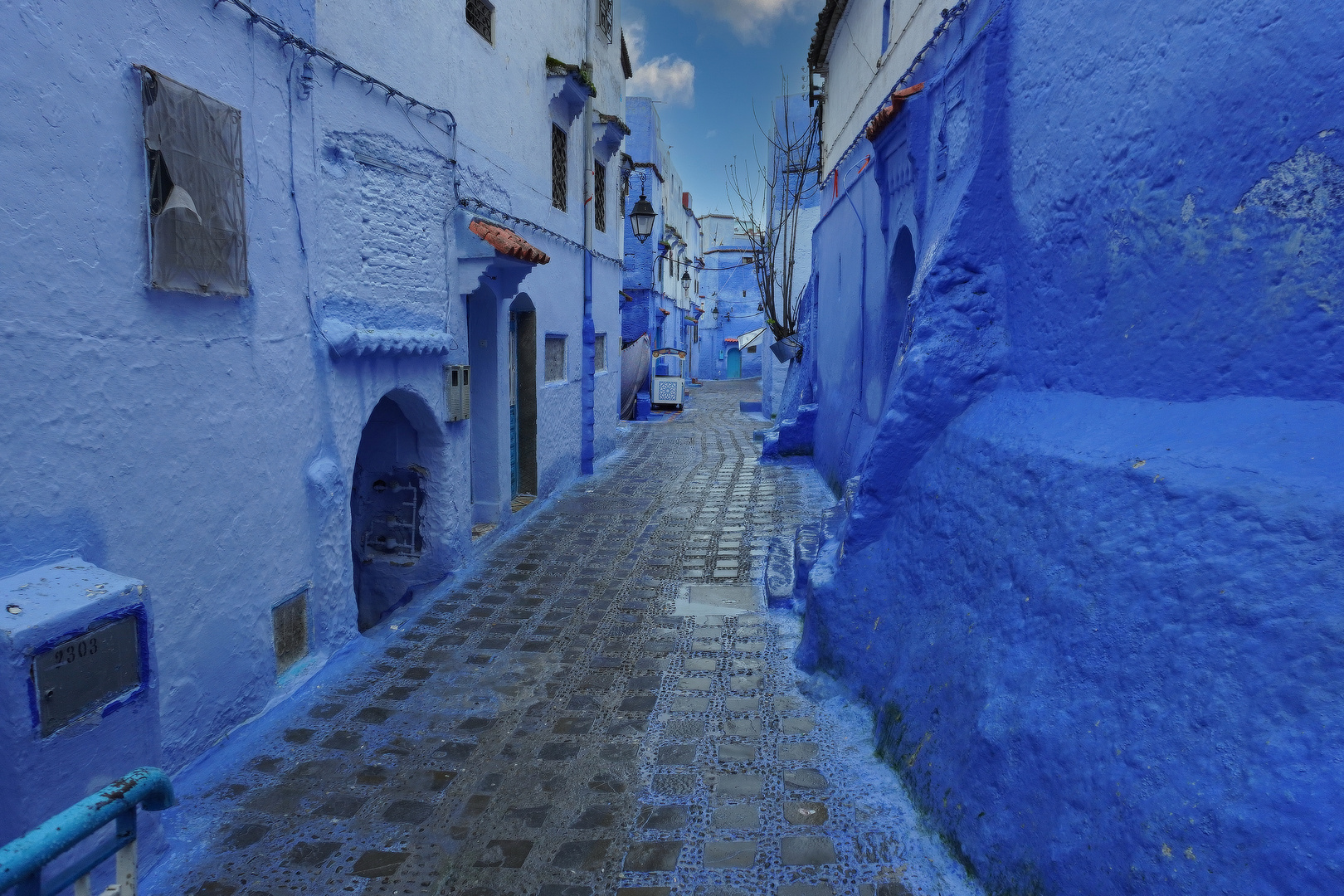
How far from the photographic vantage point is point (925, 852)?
351cm

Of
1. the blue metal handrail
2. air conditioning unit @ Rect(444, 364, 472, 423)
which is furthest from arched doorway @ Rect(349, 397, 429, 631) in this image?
the blue metal handrail

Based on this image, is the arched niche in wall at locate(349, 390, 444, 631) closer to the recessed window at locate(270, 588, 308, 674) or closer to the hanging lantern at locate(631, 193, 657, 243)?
the recessed window at locate(270, 588, 308, 674)

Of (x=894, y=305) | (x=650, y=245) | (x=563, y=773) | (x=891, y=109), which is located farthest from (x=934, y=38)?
(x=650, y=245)

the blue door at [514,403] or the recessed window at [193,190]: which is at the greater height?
the recessed window at [193,190]

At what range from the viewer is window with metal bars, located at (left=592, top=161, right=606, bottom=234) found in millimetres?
13383

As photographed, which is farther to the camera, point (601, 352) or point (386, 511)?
point (601, 352)

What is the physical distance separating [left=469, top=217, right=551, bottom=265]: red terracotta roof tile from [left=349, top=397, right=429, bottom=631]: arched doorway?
5.92 feet

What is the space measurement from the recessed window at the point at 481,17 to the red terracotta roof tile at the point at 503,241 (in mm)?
2085

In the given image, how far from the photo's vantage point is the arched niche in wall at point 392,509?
25.0ft

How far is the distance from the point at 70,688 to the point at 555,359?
877 cm

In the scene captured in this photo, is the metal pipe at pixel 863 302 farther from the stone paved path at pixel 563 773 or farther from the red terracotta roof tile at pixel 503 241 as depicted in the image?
the red terracotta roof tile at pixel 503 241

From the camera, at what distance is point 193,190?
428 cm

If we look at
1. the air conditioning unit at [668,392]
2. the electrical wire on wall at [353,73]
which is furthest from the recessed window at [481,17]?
the air conditioning unit at [668,392]

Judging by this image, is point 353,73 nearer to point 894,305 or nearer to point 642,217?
point 894,305
